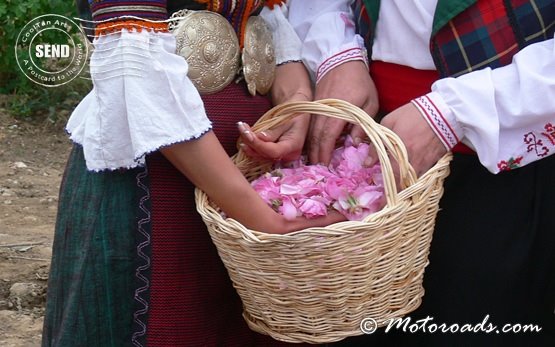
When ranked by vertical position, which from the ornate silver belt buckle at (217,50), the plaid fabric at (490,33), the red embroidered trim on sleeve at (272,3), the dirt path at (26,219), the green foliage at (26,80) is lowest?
the dirt path at (26,219)

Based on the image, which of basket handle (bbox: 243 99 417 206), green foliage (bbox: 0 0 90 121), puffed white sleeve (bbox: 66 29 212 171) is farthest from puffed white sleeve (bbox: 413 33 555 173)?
green foliage (bbox: 0 0 90 121)

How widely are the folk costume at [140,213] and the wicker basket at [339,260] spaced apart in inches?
4.5

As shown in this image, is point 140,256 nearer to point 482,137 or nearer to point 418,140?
point 418,140

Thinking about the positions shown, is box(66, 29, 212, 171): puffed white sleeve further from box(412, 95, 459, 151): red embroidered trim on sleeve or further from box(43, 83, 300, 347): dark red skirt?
box(412, 95, 459, 151): red embroidered trim on sleeve

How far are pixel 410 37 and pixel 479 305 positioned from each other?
60cm

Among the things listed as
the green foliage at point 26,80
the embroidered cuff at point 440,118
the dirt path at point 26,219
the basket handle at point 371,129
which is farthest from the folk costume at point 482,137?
the green foliage at point 26,80

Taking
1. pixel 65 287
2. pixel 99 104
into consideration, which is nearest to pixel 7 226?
pixel 65 287

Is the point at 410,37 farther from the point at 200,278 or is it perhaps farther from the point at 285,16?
the point at 200,278

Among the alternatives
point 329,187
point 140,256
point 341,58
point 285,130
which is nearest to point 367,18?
point 341,58

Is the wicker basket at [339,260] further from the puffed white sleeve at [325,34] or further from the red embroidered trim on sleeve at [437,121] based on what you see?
the puffed white sleeve at [325,34]

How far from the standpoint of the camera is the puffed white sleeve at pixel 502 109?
1.73m

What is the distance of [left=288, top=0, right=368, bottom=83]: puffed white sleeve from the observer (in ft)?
6.67

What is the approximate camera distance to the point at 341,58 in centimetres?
202

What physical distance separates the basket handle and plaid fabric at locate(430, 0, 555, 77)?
0.24 metres
